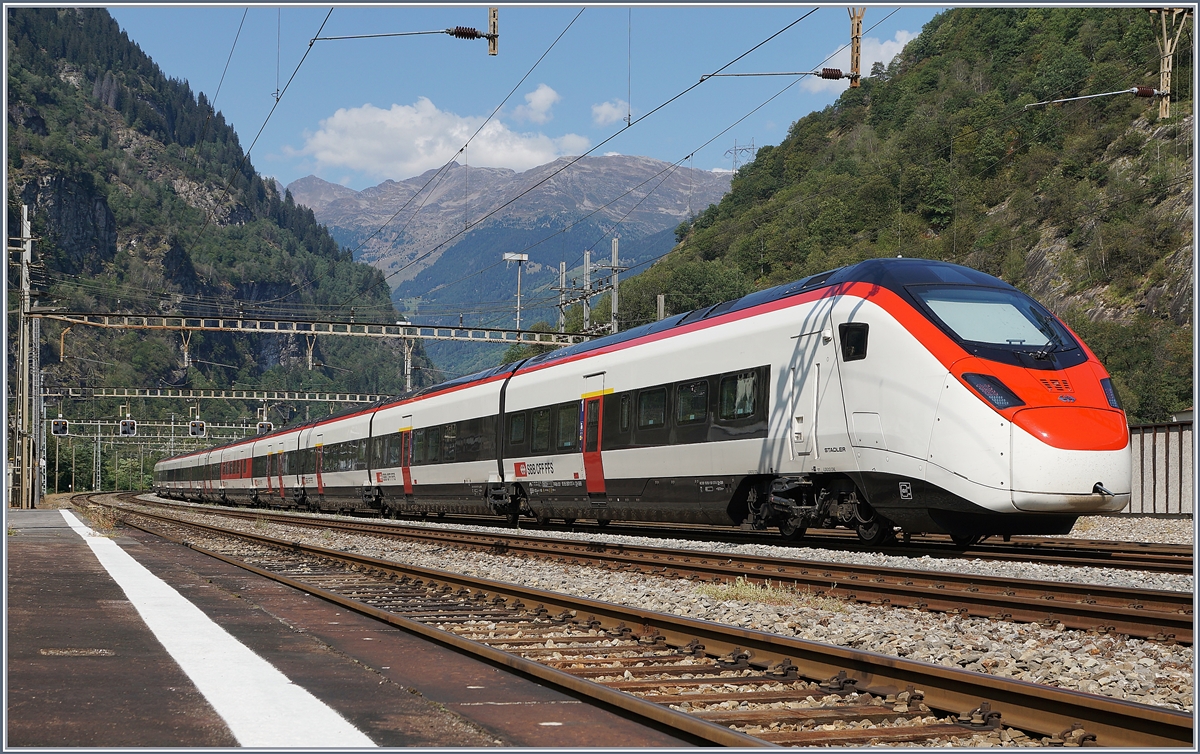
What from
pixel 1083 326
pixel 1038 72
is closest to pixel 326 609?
pixel 1083 326

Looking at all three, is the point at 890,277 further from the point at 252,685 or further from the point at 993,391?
the point at 252,685

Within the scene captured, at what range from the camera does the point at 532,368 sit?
73.6 feet

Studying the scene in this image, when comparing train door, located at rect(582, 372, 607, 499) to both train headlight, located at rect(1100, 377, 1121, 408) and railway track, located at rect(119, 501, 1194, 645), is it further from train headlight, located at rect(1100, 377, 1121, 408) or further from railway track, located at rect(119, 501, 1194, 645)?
train headlight, located at rect(1100, 377, 1121, 408)

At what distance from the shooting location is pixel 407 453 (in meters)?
28.8

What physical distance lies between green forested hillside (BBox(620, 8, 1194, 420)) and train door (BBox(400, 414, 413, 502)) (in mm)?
38438

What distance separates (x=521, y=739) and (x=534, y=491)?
1684cm

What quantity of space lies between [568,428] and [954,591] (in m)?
11.3

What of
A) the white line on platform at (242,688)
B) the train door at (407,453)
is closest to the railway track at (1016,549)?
the white line on platform at (242,688)

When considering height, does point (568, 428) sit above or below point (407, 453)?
above

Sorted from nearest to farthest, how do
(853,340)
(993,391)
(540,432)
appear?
(993,391) < (853,340) < (540,432)

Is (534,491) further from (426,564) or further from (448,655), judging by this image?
(448,655)

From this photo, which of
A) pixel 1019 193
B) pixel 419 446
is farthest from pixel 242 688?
pixel 1019 193

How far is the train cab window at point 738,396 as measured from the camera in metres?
15.2

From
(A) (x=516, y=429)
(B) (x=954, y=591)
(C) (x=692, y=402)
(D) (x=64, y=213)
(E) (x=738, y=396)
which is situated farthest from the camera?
(D) (x=64, y=213)
